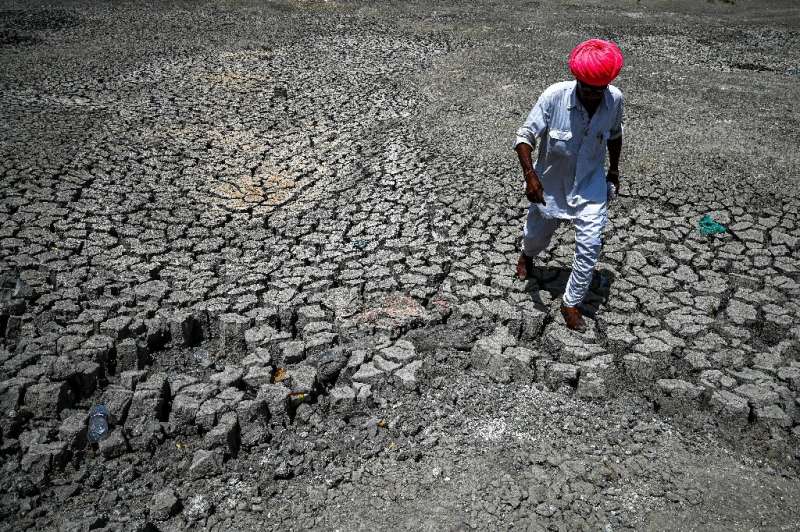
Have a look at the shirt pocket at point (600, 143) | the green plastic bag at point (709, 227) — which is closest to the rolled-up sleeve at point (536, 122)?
the shirt pocket at point (600, 143)

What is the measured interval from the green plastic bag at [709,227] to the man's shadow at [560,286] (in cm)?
94

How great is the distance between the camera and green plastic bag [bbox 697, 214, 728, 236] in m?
4.24

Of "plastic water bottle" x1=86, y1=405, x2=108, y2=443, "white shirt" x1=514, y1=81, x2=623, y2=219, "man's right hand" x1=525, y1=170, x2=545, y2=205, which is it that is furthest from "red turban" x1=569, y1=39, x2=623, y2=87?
"plastic water bottle" x1=86, y1=405, x2=108, y2=443

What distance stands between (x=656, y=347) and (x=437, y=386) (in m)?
1.21

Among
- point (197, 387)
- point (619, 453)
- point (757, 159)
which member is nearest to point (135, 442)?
point (197, 387)

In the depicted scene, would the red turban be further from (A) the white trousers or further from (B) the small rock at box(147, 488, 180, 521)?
(B) the small rock at box(147, 488, 180, 521)

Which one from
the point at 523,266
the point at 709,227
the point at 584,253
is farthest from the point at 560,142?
the point at 709,227

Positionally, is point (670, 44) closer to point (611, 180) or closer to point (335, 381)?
point (611, 180)

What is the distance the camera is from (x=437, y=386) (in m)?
3.06

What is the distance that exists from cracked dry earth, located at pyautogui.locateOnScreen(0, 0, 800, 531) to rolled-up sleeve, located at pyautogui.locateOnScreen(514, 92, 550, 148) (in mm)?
936

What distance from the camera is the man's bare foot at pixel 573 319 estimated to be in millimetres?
3369

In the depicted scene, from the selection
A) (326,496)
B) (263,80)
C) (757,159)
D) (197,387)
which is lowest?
(326,496)

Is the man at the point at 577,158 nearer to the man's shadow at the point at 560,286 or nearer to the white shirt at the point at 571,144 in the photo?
the white shirt at the point at 571,144

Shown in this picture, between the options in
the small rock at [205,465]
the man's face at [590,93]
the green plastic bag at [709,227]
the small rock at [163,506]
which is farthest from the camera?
the green plastic bag at [709,227]
